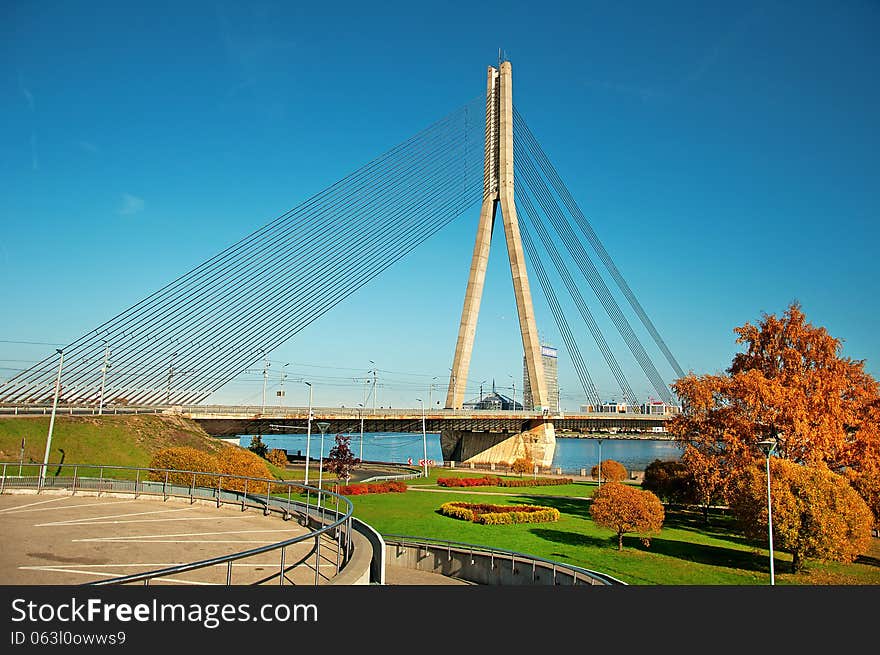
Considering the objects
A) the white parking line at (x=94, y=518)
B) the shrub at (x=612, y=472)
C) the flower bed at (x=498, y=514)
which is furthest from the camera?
the shrub at (x=612, y=472)

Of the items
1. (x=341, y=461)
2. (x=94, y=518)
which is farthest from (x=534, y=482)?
(x=94, y=518)

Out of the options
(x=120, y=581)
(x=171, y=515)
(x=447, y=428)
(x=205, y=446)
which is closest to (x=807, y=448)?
(x=171, y=515)

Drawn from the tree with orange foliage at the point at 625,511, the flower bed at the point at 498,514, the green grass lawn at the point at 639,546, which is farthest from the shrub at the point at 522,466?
the tree with orange foliage at the point at 625,511

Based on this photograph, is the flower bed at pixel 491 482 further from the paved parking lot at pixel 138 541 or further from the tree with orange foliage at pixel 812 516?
the paved parking lot at pixel 138 541

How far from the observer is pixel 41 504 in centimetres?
1531

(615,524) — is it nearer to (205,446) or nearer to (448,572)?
(448,572)

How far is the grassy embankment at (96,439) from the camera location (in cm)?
3325

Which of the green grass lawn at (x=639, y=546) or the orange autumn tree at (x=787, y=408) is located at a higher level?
the orange autumn tree at (x=787, y=408)

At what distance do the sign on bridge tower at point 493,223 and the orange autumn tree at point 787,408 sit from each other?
A: 23.8 metres

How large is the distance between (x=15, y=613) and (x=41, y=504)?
11.3m

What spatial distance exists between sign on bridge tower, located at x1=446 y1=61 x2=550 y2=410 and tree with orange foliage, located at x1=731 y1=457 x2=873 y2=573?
34.4 m

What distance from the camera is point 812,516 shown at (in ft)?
60.2

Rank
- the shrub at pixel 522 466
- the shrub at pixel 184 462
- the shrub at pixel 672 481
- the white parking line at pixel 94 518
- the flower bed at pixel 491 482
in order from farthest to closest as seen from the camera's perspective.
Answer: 1. the shrub at pixel 522 466
2. the flower bed at pixel 491 482
3. the shrub at pixel 672 481
4. the shrub at pixel 184 462
5. the white parking line at pixel 94 518

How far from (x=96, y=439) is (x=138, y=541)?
3047 centimetres
